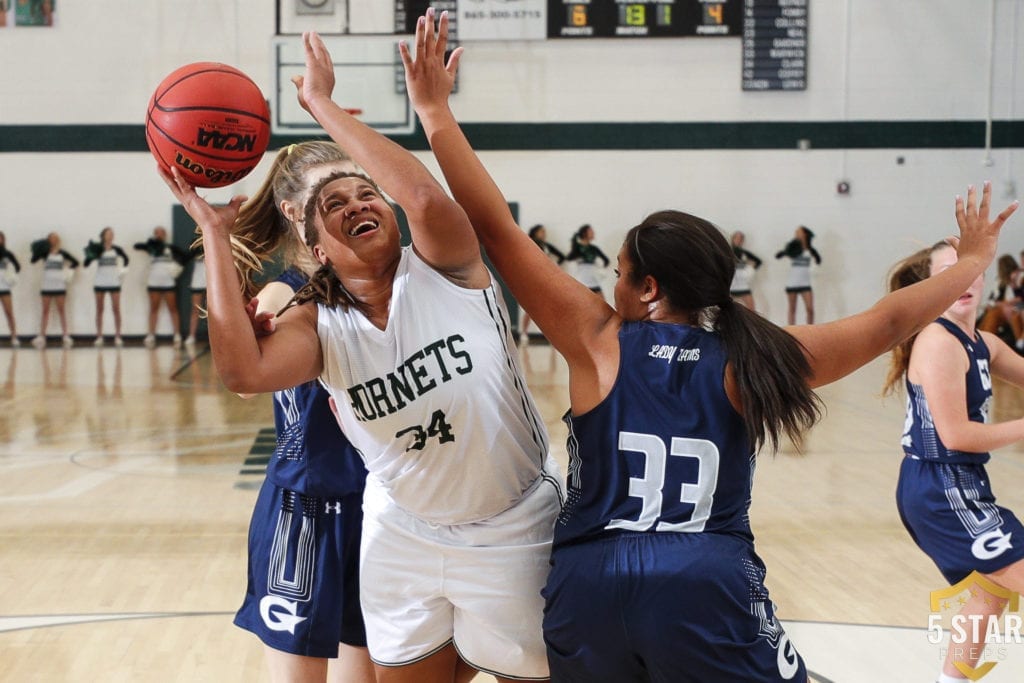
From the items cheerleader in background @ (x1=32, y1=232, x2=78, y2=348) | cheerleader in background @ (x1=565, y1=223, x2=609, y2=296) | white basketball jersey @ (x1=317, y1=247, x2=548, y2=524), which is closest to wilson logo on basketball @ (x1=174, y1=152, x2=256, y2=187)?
white basketball jersey @ (x1=317, y1=247, x2=548, y2=524)

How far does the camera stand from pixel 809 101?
1712cm

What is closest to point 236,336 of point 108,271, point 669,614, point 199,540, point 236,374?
point 236,374

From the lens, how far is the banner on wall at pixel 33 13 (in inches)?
645

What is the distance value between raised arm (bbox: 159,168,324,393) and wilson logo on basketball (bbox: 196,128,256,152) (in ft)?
0.68

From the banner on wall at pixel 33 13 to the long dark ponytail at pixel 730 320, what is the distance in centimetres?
1655

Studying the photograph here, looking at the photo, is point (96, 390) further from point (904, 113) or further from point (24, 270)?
point (904, 113)

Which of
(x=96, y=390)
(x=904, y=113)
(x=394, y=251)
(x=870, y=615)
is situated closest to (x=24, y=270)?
(x=96, y=390)

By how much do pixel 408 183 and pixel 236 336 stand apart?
0.41 meters

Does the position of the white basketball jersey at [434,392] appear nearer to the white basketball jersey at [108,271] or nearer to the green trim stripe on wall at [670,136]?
the green trim stripe on wall at [670,136]

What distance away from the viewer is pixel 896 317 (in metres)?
Result: 2.22

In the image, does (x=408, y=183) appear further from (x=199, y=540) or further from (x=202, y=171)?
(x=199, y=540)

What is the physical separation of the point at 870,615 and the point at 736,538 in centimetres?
288

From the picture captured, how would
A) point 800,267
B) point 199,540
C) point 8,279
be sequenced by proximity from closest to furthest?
point 199,540
point 8,279
point 800,267

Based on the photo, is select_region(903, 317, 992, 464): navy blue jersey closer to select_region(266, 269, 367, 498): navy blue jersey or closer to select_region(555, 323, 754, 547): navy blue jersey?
select_region(555, 323, 754, 547): navy blue jersey
